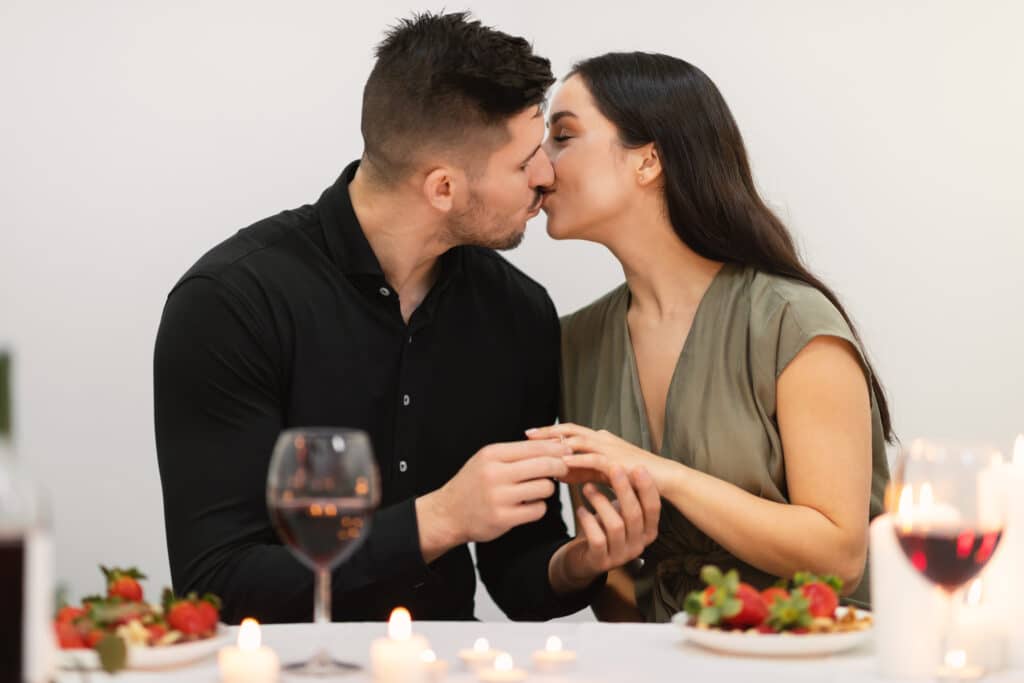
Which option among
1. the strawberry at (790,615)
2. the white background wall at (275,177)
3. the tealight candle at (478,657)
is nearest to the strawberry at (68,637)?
the tealight candle at (478,657)

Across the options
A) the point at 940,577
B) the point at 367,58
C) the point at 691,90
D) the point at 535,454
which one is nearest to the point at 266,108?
the point at 367,58

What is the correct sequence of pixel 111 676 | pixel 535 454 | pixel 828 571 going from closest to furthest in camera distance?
pixel 111 676, pixel 535 454, pixel 828 571

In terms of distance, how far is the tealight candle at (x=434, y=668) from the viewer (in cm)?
134

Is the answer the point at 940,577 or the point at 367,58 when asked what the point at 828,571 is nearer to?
the point at 940,577

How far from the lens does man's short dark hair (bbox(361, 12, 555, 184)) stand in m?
2.33

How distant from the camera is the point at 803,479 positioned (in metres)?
2.14

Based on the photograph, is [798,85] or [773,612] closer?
[773,612]

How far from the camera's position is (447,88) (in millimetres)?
2348

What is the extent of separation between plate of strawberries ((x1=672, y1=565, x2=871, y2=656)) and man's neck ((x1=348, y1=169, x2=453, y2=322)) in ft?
3.66

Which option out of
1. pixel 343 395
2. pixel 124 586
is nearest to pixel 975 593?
pixel 124 586

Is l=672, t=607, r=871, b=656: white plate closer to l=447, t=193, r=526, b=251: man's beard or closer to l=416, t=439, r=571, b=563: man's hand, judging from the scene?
l=416, t=439, r=571, b=563: man's hand

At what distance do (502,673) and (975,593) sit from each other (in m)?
0.51

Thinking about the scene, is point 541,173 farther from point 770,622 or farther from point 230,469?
point 770,622

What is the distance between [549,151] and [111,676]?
1.43m
